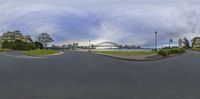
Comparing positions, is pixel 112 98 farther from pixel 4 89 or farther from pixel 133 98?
pixel 4 89

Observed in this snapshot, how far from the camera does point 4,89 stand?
12562mm

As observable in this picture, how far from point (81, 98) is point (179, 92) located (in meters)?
3.74

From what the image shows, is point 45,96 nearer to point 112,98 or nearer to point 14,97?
point 14,97

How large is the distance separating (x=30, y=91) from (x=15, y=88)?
903 mm

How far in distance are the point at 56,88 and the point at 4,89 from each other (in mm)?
1807

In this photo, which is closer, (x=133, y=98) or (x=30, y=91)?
(x=133, y=98)

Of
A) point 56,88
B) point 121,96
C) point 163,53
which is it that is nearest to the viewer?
point 121,96

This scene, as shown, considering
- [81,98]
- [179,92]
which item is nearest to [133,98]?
[81,98]

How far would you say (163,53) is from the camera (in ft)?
193

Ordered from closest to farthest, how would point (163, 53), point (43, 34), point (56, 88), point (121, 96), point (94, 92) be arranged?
point (121, 96) → point (94, 92) → point (56, 88) → point (163, 53) → point (43, 34)

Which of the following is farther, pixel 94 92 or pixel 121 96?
pixel 94 92

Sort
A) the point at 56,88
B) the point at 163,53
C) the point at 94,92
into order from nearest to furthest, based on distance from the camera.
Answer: the point at 94,92 < the point at 56,88 < the point at 163,53

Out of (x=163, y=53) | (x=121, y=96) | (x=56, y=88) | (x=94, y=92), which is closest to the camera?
(x=121, y=96)

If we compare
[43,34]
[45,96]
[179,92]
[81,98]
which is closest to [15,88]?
[45,96]
